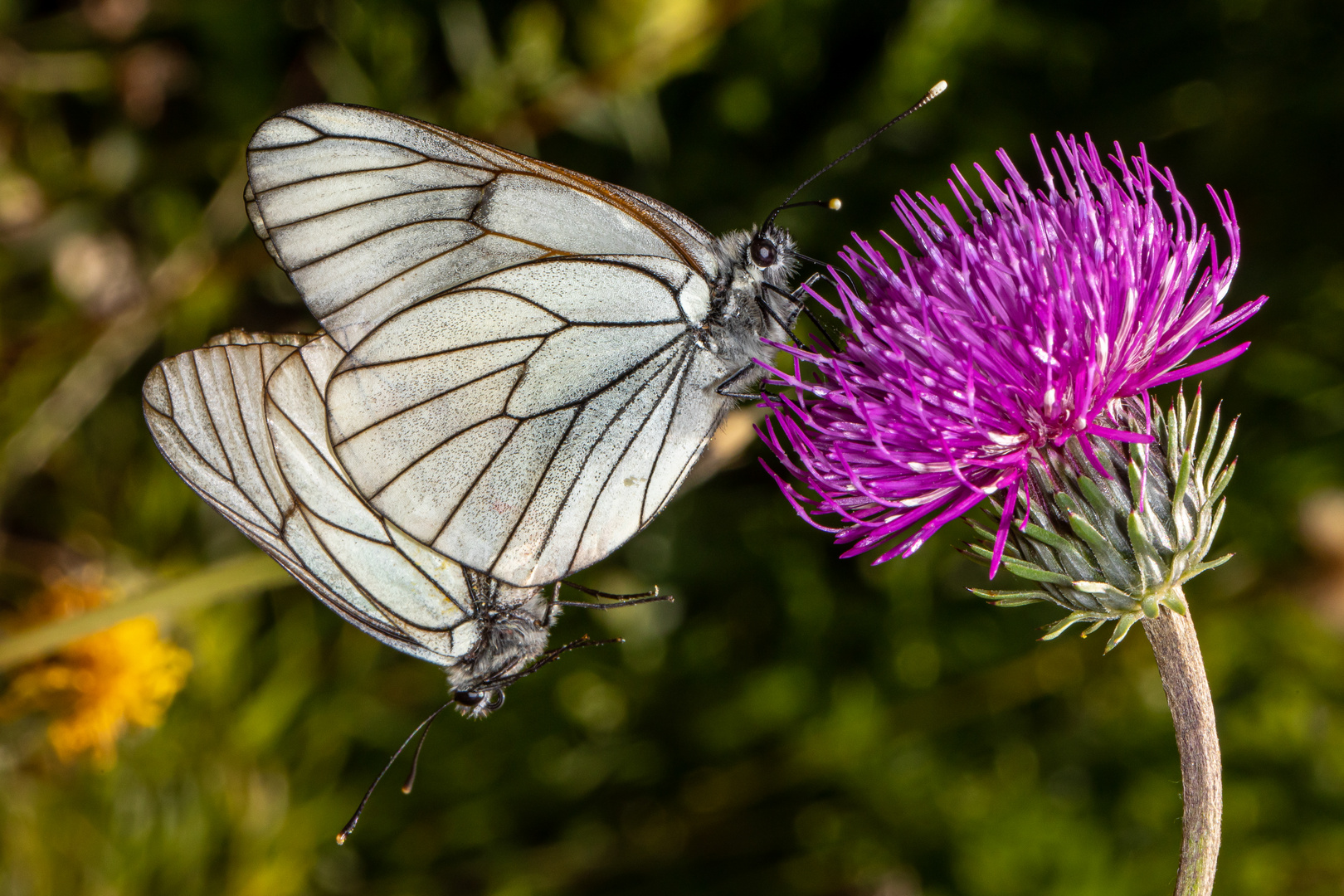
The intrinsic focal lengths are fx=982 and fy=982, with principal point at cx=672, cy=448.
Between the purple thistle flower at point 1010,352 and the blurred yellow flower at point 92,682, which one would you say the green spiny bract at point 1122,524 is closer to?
the purple thistle flower at point 1010,352

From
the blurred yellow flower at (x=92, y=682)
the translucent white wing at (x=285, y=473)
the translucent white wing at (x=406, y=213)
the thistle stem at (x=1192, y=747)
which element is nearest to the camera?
the thistle stem at (x=1192, y=747)

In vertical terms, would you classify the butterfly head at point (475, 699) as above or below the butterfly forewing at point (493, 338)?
below

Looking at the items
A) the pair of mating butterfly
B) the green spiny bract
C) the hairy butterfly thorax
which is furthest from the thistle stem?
the hairy butterfly thorax

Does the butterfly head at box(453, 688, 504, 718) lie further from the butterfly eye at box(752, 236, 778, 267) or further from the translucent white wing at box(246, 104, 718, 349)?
the butterfly eye at box(752, 236, 778, 267)

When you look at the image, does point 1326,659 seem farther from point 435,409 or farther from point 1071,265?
point 435,409

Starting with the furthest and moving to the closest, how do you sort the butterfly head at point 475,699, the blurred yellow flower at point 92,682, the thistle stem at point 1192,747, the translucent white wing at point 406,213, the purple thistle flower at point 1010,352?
1. the blurred yellow flower at point 92,682
2. the butterfly head at point 475,699
3. the translucent white wing at point 406,213
4. the purple thistle flower at point 1010,352
5. the thistle stem at point 1192,747

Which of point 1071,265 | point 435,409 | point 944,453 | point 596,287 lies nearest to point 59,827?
point 435,409

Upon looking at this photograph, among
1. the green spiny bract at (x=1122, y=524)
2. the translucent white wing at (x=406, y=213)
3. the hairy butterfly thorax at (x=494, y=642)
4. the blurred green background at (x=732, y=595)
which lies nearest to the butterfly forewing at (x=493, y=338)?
the translucent white wing at (x=406, y=213)
